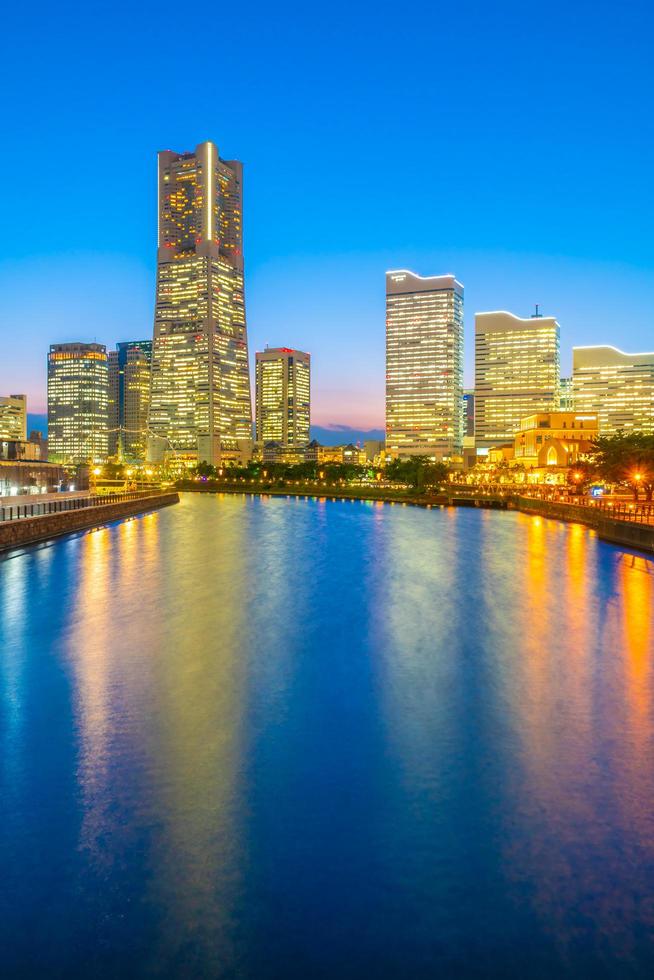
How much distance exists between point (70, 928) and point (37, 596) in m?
22.8

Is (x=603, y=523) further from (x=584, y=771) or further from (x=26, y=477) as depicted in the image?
(x=26, y=477)

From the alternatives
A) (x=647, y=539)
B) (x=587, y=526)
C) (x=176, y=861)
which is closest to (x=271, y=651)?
(x=176, y=861)

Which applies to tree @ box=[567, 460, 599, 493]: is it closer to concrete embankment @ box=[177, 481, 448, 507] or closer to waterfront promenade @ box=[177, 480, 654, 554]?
waterfront promenade @ box=[177, 480, 654, 554]

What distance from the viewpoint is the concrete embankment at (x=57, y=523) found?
42388 millimetres

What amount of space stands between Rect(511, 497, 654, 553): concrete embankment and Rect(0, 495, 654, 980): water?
20954 millimetres

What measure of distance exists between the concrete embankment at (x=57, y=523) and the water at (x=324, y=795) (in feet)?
59.1

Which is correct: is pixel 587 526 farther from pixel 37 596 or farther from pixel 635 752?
pixel 635 752

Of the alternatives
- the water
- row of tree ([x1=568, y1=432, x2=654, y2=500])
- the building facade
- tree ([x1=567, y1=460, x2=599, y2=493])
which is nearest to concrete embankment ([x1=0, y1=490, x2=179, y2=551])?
the water

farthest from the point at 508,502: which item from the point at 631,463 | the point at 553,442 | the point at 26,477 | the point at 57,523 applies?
the point at 57,523

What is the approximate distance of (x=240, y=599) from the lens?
30344mm

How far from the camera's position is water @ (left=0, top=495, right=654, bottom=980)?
24.6 ft

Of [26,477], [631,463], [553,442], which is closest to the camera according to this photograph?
[631,463]

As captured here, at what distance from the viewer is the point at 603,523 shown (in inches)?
2205

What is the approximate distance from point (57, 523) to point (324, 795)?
45.6 meters
